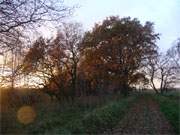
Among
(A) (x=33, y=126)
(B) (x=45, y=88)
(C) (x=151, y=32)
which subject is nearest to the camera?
(A) (x=33, y=126)

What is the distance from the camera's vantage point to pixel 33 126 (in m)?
20.2

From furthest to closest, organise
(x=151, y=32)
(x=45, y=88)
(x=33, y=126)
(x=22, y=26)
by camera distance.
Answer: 1. (x=151, y=32)
2. (x=45, y=88)
3. (x=33, y=126)
4. (x=22, y=26)

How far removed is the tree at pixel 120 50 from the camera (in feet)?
228

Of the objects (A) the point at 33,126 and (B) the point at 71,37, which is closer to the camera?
(A) the point at 33,126

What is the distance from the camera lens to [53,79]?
58844 millimetres

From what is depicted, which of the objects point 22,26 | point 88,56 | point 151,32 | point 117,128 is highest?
point 151,32

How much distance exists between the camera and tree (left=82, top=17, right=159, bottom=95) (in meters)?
69.4

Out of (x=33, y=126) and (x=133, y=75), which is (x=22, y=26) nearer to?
(x=33, y=126)

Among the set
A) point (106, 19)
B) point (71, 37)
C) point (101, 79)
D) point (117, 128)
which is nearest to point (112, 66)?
point (101, 79)

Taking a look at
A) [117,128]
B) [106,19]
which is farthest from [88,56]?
[117,128]

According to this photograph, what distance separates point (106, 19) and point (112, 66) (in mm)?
9059

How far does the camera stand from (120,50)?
6931cm

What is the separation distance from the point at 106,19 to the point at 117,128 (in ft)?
174

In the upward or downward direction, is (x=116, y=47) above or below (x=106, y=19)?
below
